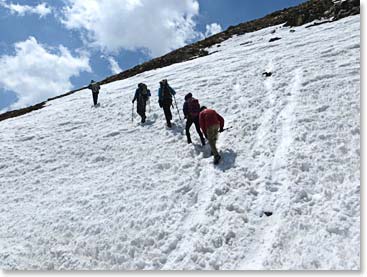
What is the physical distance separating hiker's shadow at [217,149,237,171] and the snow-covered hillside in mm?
69

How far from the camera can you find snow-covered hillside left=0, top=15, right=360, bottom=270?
8.95 metres

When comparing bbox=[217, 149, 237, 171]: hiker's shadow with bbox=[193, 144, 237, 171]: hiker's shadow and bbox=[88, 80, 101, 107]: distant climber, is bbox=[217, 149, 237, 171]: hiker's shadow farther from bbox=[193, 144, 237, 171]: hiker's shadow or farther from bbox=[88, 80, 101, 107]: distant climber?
bbox=[88, 80, 101, 107]: distant climber

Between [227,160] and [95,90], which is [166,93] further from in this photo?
[95,90]

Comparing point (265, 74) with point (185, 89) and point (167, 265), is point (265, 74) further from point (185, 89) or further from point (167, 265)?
point (167, 265)

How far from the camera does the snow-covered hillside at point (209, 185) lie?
895 centimetres

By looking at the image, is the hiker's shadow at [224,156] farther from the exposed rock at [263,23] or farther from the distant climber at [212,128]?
the exposed rock at [263,23]

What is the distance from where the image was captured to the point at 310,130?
42.0ft

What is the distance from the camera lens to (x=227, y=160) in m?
12.7

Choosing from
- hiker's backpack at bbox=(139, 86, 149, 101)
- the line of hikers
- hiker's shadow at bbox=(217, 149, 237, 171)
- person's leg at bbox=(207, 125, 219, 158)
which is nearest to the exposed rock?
hiker's backpack at bbox=(139, 86, 149, 101)

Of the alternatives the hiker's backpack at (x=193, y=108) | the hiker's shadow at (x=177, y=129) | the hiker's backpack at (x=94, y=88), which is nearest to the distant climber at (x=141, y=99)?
the hiker's shadow at (x=177, y=129)

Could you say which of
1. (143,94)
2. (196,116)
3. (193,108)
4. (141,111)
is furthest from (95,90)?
(196,116)

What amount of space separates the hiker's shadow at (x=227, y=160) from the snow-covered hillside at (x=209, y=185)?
69 mm

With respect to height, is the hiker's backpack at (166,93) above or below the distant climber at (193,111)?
above

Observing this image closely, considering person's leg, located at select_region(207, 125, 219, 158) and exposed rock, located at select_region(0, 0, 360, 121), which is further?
exposed rock, located at select_region(0, 0, 360, 121)
